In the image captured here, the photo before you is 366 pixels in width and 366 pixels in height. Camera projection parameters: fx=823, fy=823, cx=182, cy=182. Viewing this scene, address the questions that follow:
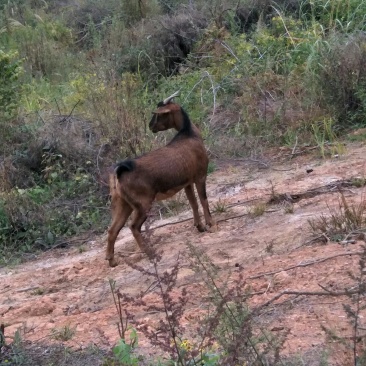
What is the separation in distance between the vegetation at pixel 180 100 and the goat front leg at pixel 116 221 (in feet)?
5.22

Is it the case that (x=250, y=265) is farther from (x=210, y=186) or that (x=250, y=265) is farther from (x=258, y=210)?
(x=210, y=186)

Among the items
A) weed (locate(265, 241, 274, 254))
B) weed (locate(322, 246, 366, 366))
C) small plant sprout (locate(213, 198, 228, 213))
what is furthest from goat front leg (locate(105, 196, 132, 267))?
weed (locate(322, 246, 366, 366))

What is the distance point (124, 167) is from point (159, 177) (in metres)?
0.39

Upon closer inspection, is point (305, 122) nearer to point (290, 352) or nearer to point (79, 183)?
point (79, 183)

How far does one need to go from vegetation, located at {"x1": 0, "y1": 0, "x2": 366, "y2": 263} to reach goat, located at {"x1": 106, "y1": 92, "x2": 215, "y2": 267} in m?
1.65

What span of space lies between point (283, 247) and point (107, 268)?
1925 millimetres

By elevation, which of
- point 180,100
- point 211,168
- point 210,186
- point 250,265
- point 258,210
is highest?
point 250,265

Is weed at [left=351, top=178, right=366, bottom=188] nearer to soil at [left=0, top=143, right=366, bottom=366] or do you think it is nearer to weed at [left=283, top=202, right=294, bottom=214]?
soil at [left=0, top=143, right=366, bottom=366]

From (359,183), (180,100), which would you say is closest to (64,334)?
(359,183)

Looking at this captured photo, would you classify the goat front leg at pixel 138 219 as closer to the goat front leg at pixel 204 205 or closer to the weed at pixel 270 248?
the goat front leg at pixel 204 205

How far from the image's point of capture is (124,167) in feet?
24.6

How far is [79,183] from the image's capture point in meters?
10.5

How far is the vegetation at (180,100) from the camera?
1027 centimetres

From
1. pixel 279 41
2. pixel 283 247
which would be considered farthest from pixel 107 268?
pixel 279 41
